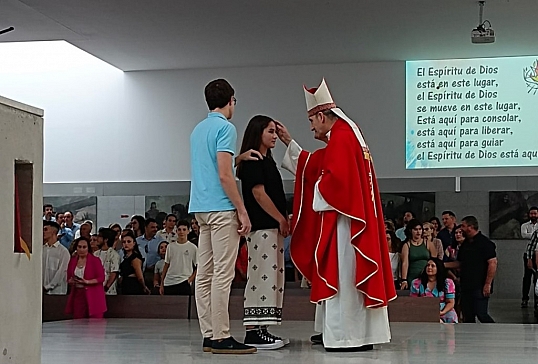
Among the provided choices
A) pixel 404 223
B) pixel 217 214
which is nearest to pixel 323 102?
pixel 217 214

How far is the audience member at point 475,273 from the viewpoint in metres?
8.75

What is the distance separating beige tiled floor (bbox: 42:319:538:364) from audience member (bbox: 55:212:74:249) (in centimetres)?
395

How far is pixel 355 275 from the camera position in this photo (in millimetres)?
4914

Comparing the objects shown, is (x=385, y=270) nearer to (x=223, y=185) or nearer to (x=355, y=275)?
(x=355, y=275)

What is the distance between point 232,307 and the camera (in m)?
8.38

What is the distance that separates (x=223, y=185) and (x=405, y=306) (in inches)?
140

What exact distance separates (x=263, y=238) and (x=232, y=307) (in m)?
3.60

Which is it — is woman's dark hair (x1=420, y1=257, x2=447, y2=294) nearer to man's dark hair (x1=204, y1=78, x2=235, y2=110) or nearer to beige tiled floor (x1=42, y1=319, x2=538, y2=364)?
beige tiled floor (x1=42, y1=319, x2=538, y2=364)

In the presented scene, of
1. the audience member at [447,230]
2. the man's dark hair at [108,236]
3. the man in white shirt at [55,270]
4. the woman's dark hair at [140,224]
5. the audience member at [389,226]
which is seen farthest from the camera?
the woman's dark hair at [140,224]

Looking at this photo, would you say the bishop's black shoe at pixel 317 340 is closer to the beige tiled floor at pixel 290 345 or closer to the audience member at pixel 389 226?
the beige tiled floor at pixel 290 345

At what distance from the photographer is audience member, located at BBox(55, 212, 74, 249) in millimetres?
11289

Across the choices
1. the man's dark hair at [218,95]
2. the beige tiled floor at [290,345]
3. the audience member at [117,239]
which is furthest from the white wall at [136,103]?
the man's dark hair at [218,95]

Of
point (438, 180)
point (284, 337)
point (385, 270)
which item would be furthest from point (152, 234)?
point (385, 270)

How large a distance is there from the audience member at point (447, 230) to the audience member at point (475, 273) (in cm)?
78
